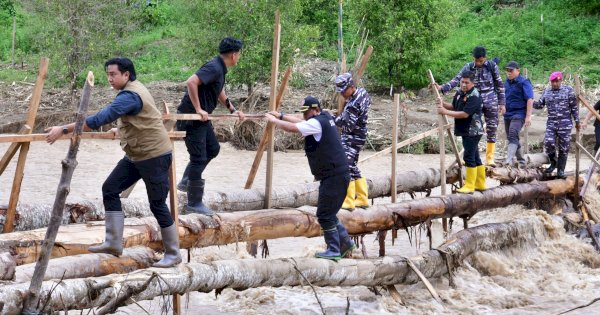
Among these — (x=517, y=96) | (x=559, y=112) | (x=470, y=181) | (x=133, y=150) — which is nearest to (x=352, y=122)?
(x=470, y=181)

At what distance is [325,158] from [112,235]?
7.02 feet

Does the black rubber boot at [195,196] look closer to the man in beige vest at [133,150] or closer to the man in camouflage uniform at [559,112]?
the man in beige vest at [133,150]

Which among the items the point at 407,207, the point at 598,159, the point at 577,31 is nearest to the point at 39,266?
the point at 407,207

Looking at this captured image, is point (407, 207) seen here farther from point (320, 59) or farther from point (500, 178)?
point (320, 59)

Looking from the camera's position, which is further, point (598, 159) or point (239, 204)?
point (598, 159)

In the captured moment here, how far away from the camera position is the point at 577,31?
90.8ft

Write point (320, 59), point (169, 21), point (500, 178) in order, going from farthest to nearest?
point (169, 21) < point (320, 59) < point (500, 178)

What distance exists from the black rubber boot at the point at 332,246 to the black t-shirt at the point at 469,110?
10.7 feet

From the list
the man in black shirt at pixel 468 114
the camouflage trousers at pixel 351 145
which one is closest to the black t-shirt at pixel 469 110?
the man in black shirt at pixel 468 114

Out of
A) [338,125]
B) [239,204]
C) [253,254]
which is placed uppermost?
[338,125]

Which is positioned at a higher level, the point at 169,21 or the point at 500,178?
the point at 169,21

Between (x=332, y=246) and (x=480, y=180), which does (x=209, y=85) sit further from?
(x=480, y=180)

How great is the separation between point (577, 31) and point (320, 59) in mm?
7904

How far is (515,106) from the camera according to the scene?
44.9ft
